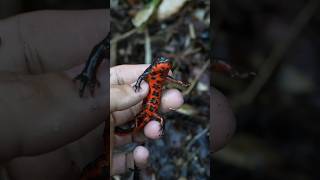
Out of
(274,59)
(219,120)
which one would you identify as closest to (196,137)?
(219,120)

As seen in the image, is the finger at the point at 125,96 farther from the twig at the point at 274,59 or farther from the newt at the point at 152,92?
the twig at the point at 274,59

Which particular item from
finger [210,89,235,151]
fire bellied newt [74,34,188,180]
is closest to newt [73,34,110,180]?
fire bellied newt [74,34,188,180]

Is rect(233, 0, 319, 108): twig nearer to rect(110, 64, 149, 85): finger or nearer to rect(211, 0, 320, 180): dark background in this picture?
rect(211, 0, 320, 180): dark background

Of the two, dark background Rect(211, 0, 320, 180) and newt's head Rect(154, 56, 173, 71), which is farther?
dark background Rect(211, 0, 320, 180)

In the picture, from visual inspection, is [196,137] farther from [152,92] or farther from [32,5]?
[32,5]

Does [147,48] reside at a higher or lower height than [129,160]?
higher

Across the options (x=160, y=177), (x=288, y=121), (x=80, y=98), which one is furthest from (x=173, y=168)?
(x=288, y=121)
